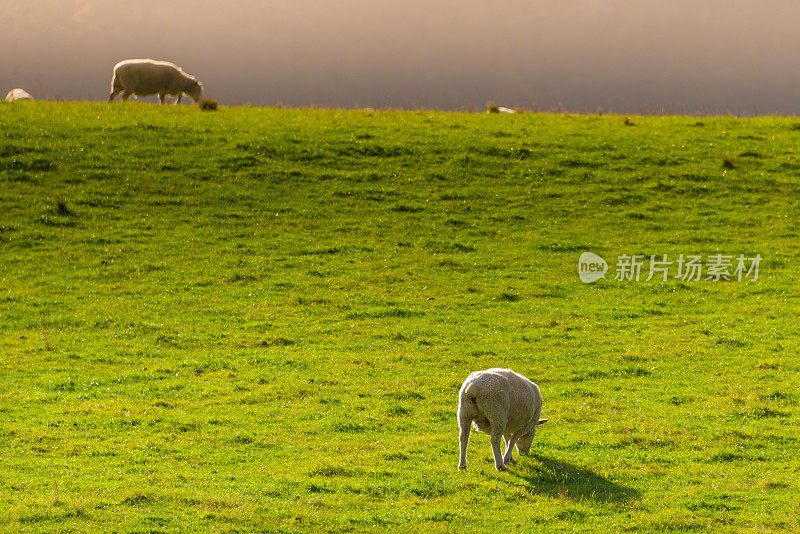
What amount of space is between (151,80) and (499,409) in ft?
112

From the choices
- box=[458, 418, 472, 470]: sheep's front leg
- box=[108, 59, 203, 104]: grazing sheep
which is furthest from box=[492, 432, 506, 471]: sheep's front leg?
box=[108, 59, 203, 104]: grazing sheep

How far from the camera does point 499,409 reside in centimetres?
1151

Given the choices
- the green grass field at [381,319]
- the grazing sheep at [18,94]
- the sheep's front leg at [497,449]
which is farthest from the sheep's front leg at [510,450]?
the grazing sheep at [18,94]

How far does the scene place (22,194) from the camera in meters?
29.8

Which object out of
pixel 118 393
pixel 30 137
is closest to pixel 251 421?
pixel 118 393

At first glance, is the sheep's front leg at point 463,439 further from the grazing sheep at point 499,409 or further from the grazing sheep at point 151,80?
the grazing sheep at point 151,80

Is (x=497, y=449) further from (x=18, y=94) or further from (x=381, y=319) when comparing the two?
(x=18, y=94)

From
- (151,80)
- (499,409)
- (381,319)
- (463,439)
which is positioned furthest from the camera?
(151,80)

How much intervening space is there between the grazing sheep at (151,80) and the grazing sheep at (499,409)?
33.4 meters

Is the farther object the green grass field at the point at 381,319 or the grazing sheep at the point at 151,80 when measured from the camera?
the grazing sheep at the point at 151,80

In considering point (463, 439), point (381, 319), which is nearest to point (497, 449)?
point (463, 439)

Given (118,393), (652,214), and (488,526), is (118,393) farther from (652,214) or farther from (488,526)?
(652,214)

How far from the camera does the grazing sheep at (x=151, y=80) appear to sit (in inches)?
1585

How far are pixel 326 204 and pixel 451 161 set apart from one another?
258 inches
